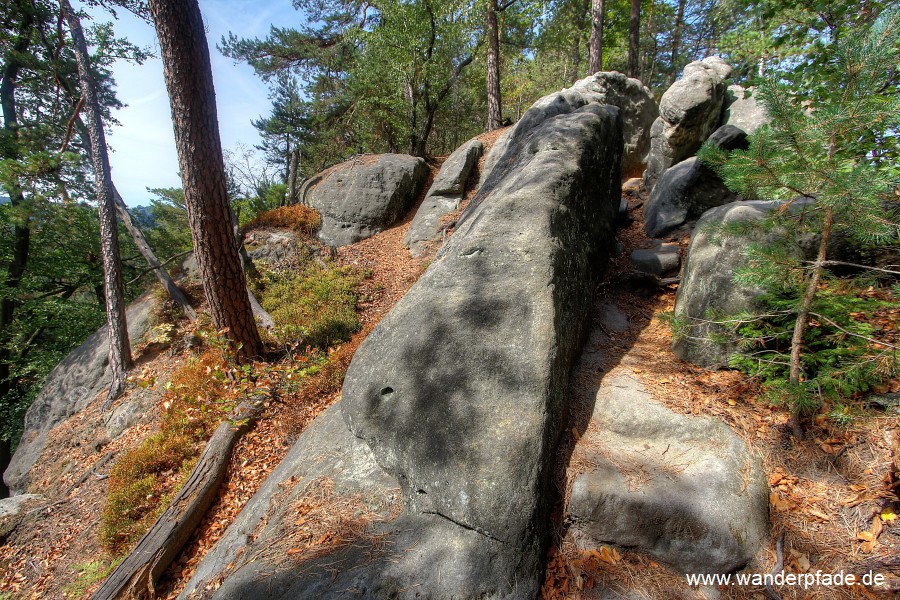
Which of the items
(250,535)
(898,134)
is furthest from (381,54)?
(250,535)

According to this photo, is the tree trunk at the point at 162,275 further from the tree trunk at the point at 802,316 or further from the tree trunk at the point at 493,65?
the tree trunk at the point at 493,65

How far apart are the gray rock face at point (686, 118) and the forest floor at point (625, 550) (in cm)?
290

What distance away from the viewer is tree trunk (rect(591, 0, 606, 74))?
11109mm

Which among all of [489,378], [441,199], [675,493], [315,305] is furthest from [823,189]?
[441,199]

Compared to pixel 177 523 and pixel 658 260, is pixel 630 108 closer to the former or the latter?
pixel 658 260

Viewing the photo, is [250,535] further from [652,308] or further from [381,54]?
[381,54]

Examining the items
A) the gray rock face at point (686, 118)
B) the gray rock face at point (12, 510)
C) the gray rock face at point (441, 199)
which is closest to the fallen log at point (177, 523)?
the gray rock face at point (12, 510)

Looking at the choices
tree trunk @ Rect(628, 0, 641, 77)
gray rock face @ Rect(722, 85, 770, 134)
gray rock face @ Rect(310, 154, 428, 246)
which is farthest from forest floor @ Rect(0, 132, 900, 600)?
tree trunk @ Rect(628, 0, 641, 77)

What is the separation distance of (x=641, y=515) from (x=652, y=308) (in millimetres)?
3155

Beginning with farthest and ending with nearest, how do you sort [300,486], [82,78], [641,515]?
[82,78] < [300,486] < [641,515]

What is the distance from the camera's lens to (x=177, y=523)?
3.83 meters

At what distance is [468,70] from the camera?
18641mm

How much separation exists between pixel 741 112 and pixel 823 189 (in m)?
8.36

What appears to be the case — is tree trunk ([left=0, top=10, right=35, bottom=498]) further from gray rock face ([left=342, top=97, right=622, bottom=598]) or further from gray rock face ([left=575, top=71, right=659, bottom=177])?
gray rock face ([left=575, top=71, right=659, bottom=177])
